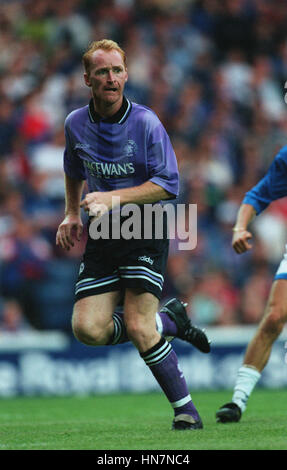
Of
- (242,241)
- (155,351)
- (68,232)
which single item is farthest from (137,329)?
(242,241)

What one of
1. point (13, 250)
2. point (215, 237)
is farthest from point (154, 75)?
point (13, 250)

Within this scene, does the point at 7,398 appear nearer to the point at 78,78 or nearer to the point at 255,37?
the point at 78,78

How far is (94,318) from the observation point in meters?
6.14

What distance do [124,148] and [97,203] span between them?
2.02ft

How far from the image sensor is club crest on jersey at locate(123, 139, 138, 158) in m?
6.09

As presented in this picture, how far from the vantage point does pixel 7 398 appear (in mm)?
10914

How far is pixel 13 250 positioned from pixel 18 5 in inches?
243

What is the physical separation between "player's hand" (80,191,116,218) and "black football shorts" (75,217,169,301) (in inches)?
20.5

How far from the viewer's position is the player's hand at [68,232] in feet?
21.0

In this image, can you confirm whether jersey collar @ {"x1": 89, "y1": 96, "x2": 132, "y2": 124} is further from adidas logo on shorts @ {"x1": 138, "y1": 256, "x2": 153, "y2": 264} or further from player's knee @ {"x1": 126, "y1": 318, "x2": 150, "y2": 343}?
player's knee @ {"x1": 126, "y1": 318, "x2": 150, "y2": 343}

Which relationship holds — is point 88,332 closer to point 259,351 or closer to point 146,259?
point 146,259

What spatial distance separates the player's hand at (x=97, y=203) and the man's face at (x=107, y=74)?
0.68 meters

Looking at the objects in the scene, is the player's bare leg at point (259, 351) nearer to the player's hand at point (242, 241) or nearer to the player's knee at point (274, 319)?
the player's knee at point (274, 319)

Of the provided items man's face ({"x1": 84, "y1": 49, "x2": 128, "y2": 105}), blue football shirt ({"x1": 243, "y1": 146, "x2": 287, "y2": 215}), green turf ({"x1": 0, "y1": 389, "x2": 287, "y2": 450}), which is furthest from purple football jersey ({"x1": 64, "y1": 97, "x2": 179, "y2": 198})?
green turf ({"x1": 0, "y1": 389, "x2": 287, "y2": 450})
